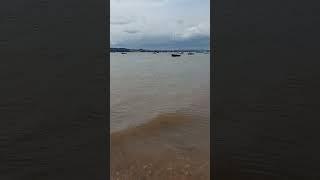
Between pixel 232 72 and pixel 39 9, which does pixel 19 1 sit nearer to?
pixel 39 9

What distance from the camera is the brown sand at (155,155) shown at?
3.65 m

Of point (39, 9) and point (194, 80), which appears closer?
point (39, 9)

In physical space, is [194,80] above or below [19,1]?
below

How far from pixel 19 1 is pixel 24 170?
999mm

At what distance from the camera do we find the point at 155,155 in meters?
4.28

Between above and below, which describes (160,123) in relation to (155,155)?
above

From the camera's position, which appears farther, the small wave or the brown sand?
the small wave

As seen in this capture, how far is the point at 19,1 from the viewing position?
1921 mm

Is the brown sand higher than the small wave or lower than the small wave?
lower

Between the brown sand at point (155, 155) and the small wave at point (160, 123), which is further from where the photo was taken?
the small wave at point (160, 123)

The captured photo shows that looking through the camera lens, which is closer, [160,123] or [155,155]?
[155,155]

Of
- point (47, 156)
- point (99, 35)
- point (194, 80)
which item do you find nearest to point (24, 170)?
point (47, 156)

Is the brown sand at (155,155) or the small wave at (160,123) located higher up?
the small wave at (160,123)

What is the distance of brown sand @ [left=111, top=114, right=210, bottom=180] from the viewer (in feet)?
12.0
